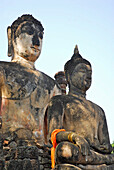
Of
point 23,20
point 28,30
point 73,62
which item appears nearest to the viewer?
point 73,62

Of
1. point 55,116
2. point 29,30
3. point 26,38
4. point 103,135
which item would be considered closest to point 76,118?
point 55,116

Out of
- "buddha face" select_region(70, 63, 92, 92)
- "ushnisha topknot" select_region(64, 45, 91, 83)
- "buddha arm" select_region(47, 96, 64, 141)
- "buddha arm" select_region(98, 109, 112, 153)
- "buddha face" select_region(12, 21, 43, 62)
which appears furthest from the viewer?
"buddha face" select_region(12, 21, 43, 62)

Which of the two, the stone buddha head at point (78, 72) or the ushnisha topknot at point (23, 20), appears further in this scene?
the ushnisha topknot at point (23, 20)

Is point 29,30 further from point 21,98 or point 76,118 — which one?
point 76,118

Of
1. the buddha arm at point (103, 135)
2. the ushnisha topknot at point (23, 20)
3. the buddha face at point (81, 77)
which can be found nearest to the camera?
the buddha arm at point (103, 135)

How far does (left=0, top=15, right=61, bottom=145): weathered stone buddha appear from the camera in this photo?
20.2 feet

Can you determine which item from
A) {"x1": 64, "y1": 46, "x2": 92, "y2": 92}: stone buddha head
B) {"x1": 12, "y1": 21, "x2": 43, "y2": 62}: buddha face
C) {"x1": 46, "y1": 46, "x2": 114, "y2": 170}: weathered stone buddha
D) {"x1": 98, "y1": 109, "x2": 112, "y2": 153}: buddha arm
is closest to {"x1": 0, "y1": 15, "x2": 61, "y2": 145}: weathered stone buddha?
{"x1": 12, "y1": 21, "x2": 43, "y2": 62}: buddha face

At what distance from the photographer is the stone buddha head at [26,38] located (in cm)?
695

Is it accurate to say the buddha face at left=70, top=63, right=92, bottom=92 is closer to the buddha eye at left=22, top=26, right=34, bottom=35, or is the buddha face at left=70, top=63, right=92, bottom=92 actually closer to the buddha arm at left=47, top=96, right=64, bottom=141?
the buddha arm at left=47, top=96, right=64, bottom=141

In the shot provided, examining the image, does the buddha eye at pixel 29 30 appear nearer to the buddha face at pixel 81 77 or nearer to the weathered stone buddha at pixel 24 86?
the weathered stone buddha at pixel 24 86

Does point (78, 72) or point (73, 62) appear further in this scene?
point (73, 62)

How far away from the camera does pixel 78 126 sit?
19.0 ft

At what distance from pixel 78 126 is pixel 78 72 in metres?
1.26

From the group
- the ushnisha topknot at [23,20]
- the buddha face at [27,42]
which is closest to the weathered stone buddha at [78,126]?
the buddha face at [27,42]
